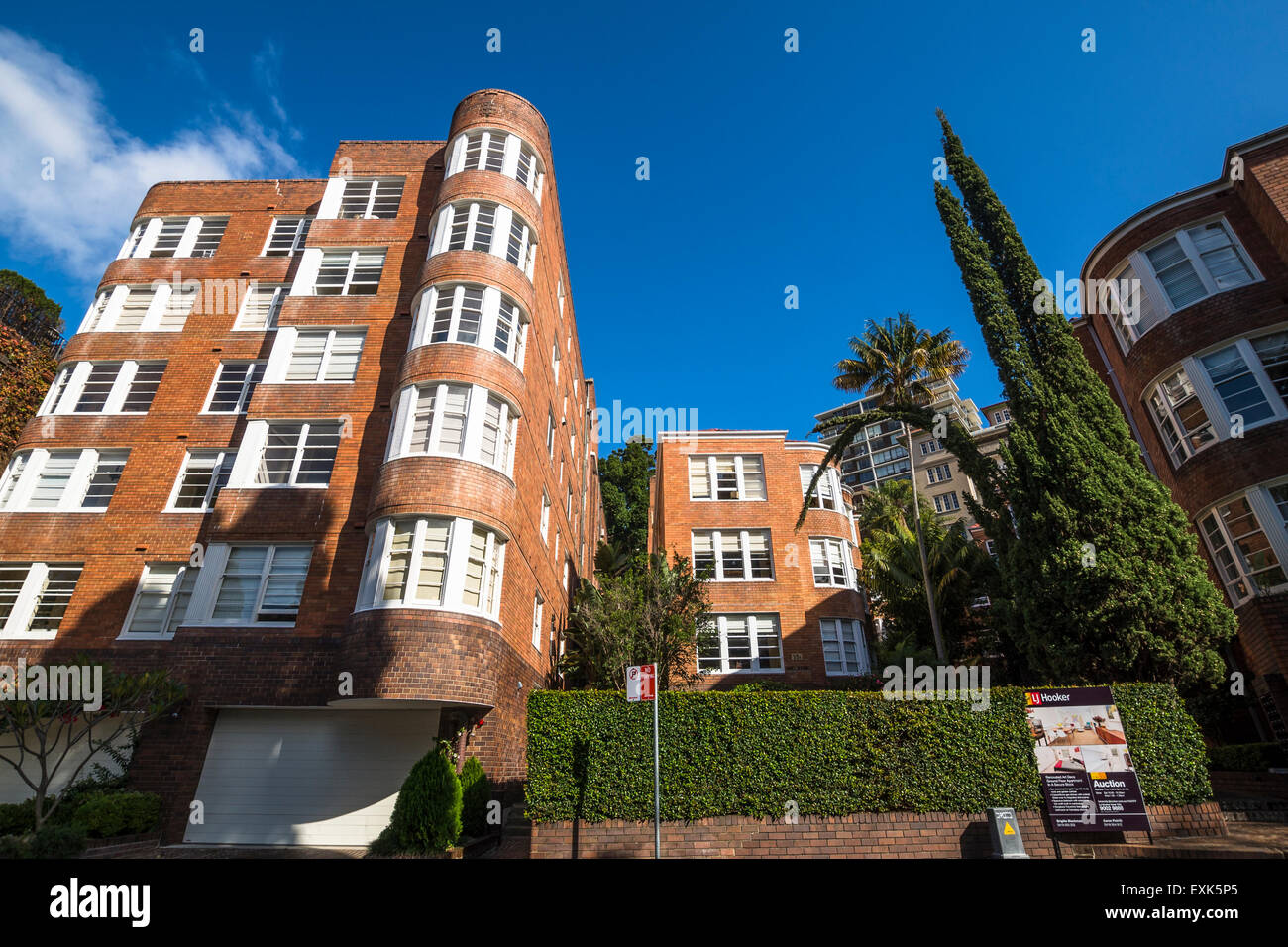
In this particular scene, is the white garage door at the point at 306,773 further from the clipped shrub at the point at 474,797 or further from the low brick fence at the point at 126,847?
the clipped shrub at the point at 474,797

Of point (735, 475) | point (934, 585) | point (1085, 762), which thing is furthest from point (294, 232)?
point (934, 585)

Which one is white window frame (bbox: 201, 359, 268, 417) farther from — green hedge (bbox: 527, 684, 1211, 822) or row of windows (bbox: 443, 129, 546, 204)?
green hedge (bbox: 527, 684, 1211, 822)

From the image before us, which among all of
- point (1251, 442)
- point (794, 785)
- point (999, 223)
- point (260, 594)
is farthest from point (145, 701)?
point (1251, 442)

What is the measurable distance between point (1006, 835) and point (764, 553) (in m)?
15.0

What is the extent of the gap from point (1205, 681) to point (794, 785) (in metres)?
8.20

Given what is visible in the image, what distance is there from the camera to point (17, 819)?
13281mm

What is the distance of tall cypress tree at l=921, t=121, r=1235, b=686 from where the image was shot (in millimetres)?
12062

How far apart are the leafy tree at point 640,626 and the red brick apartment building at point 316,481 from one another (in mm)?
1763

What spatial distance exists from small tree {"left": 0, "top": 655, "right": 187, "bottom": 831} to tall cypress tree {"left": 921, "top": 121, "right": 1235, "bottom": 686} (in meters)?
18.5

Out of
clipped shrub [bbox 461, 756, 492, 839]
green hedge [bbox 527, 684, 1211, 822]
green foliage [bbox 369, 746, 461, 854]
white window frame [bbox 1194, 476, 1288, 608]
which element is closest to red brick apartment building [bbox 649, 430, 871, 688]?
green hedge [bbox 527, 684, 1211, 822]

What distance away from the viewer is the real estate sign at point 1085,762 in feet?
34.4

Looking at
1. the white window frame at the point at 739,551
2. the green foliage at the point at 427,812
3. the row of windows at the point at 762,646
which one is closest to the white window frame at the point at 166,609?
the green foliage at the point at 427,812

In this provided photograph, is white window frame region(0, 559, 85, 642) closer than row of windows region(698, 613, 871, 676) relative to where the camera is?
Yes

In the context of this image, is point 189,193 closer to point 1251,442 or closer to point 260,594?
point 260,594
